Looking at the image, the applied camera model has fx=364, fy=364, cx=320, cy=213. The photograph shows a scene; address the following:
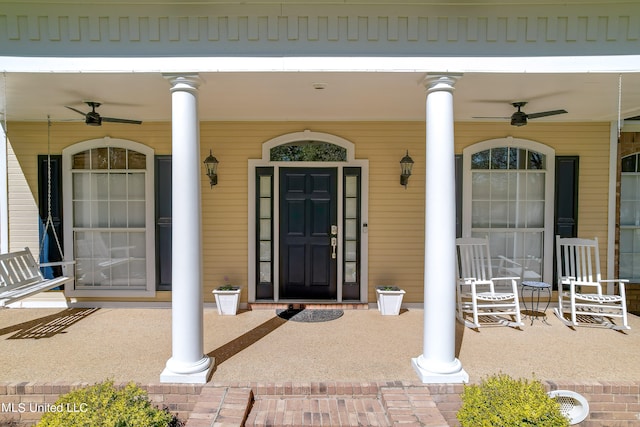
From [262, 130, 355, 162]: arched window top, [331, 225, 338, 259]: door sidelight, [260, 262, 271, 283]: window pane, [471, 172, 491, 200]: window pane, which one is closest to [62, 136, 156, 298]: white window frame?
[260, 262, 271, 283]: window pane

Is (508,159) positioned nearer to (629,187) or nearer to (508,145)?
(508,145)

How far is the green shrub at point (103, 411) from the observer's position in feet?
7.68

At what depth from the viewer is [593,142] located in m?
5.23

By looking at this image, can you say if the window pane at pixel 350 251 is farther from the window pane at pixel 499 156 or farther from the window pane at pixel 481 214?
the window pane at pixel 499 156

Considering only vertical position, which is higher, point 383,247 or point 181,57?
point 181,57

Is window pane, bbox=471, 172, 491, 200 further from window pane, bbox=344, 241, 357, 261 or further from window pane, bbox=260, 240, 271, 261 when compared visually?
window pane, bbox=260, 240, 271, 261

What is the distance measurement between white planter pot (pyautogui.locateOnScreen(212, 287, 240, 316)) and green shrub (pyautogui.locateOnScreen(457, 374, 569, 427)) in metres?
3.14

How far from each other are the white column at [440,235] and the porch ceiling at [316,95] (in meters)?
0.36

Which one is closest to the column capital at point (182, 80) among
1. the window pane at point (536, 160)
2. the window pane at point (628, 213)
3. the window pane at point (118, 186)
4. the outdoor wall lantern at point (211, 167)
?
the outdoor wall lantern at point (211, 167)
